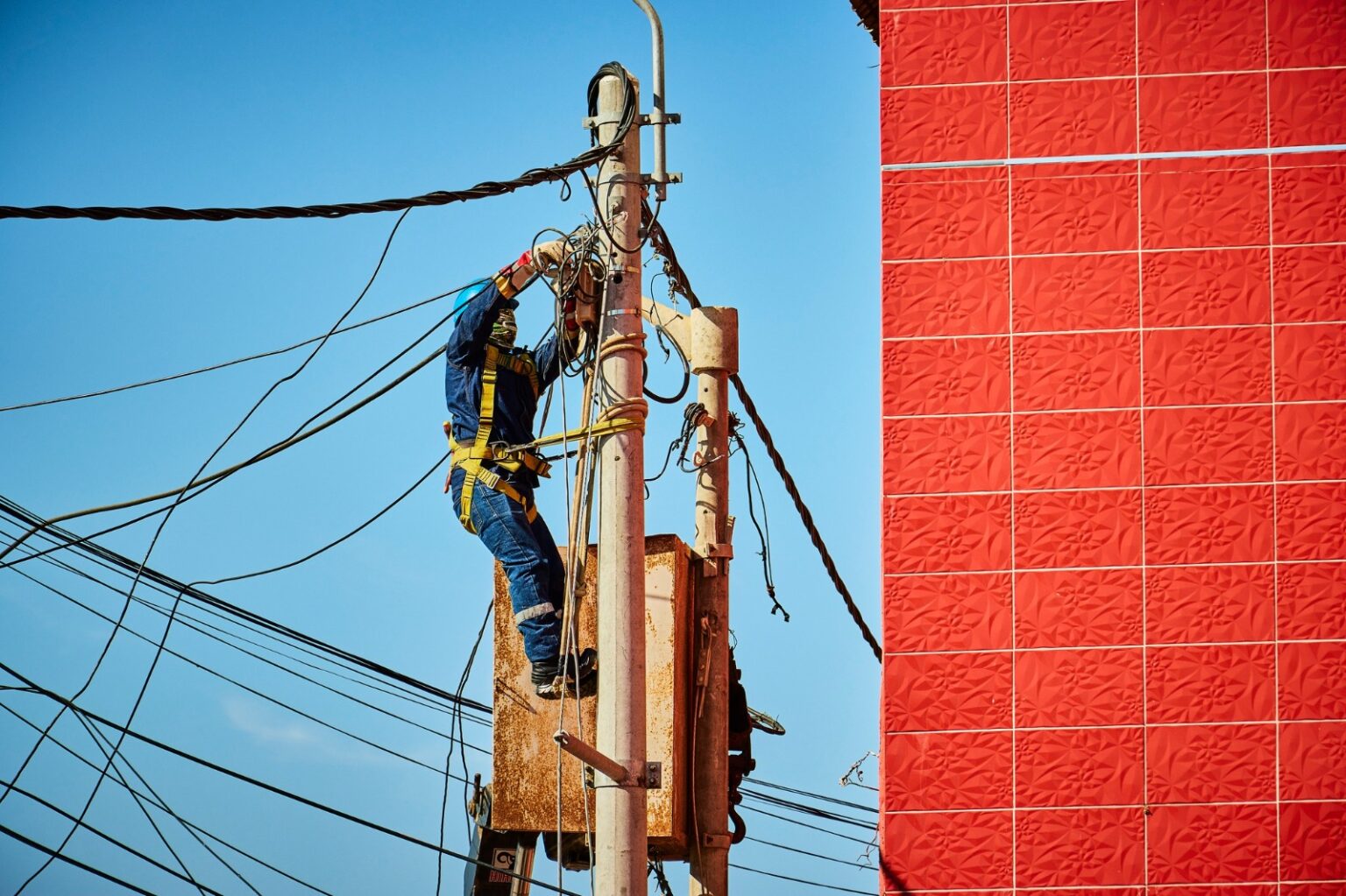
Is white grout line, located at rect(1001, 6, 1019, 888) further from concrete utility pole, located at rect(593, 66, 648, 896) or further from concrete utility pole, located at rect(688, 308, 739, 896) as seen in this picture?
concrete utility pole, located at rect(688, 308, 739, 896)

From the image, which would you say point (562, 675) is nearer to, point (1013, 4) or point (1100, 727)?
point (1100, 727)

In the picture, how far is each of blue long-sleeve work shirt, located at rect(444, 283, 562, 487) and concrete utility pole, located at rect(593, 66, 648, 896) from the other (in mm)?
1176

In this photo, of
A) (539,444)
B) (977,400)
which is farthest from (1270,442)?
(539,444)

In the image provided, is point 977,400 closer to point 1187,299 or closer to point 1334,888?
point 1187,299

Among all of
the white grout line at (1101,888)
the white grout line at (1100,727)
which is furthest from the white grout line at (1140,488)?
the white grout line at (1101,888)

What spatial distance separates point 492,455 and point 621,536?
1.69m

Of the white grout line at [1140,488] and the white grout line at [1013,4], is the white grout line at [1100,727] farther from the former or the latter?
the white grout line at [1013,4]

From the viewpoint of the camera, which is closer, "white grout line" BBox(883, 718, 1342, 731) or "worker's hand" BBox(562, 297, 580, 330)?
"white grout line" BBox(883, 718, 1342, 731)

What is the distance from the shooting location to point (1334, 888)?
30.5 ft

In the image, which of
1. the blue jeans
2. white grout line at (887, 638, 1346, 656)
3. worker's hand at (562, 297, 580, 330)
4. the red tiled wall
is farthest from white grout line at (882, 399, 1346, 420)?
the blue jeans

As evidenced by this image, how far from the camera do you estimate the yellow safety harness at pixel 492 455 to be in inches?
426

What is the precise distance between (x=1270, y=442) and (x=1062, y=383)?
103 cm

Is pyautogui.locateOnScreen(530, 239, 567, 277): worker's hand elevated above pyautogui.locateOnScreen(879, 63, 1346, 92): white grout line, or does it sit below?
below

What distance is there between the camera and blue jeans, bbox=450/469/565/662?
35.2 feet
